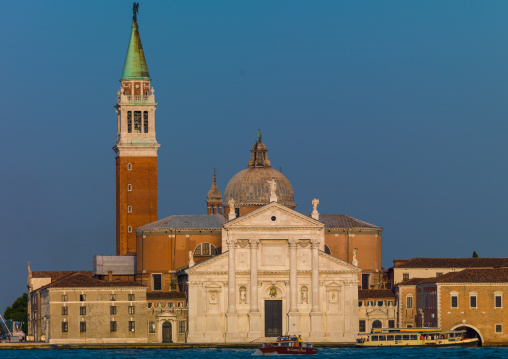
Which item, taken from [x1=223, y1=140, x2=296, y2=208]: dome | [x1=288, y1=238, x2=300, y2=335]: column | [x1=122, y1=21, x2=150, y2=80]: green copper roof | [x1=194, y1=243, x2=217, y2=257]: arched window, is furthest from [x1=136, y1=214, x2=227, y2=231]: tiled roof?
[x1=122, y1=21, x2=150, y2=80]: green copper roof

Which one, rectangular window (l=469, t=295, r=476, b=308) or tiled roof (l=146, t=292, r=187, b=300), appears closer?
rectangular window (l=469, t=295, r=476, b=308)

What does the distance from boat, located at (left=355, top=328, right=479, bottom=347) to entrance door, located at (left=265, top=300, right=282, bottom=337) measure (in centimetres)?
560

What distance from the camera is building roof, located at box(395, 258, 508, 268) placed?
4240 inches

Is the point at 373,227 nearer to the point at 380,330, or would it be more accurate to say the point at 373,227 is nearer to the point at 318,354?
the point at 380,330

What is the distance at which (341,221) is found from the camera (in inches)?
4350

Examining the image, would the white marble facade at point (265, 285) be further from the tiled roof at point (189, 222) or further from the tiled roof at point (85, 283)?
the tiled roof at point (189, 222)

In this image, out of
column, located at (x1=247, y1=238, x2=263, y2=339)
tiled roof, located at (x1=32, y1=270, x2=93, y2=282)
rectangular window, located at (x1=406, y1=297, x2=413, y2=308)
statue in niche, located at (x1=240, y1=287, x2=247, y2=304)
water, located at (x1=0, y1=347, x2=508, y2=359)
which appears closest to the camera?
water, located at (x1=0, y1=347, x2=508, y2=359)

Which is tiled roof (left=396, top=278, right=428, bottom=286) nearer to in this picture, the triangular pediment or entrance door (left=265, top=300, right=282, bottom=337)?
the triangular pediment

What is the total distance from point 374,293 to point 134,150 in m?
22.4

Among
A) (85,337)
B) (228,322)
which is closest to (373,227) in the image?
(228,322)

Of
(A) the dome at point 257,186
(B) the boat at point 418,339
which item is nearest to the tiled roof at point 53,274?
(A) the dome at point 257,186

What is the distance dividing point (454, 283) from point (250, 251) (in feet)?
42.6

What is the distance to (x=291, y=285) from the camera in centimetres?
10131

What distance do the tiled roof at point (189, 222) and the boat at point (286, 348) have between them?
61.0 feet
